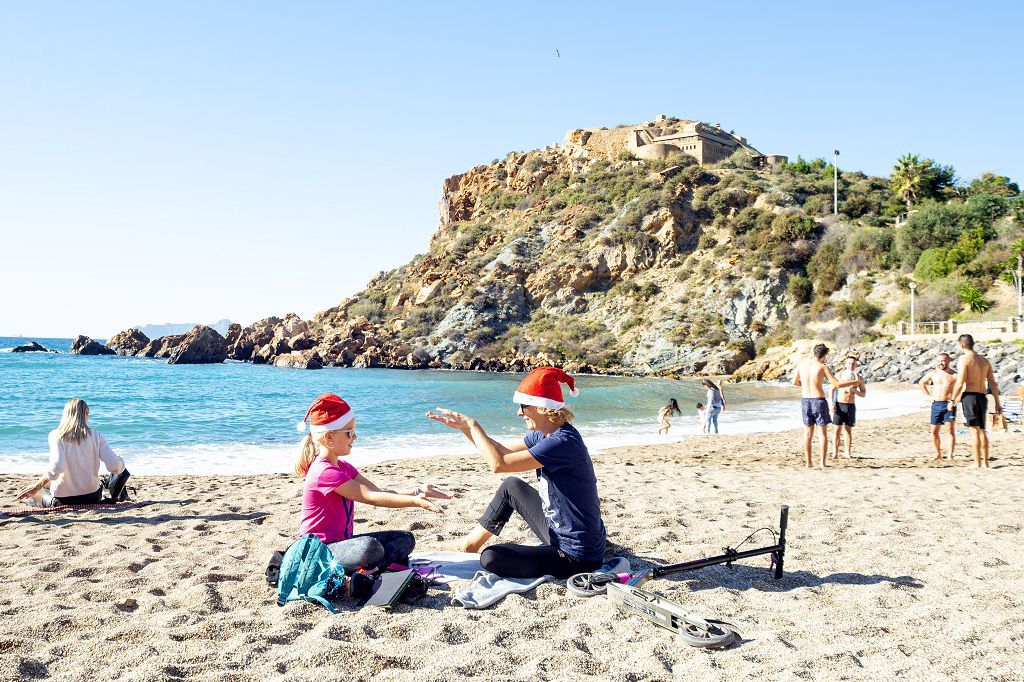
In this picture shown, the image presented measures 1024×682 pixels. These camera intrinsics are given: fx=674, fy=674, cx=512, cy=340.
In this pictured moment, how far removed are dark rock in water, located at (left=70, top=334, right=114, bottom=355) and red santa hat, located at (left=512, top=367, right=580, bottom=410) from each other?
88544mm

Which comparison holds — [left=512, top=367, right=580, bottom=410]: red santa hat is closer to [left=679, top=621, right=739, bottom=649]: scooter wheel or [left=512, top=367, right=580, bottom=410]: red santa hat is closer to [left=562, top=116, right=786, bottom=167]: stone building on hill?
[left=679, top=621, right=739, bottom=649]: scooter wheel

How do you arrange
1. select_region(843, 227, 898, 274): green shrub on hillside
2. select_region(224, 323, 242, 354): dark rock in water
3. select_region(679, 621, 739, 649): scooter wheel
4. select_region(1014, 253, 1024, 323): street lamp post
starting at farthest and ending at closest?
select_region(224, 323, 242, 354): dark rock in water
select_region(843, 227, 898, 274): green shrub on hillside
select_region(1014, 253, 1024, 323): street lamp post
select_region(679, 621, 739, 649): scooter wheel

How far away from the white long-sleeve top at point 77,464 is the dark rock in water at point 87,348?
276 ft

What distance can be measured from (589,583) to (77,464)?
510 centimetres

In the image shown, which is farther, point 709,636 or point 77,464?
point 77,464

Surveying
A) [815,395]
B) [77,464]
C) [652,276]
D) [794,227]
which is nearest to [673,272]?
[652,276]

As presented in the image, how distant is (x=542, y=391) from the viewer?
13.3 ft

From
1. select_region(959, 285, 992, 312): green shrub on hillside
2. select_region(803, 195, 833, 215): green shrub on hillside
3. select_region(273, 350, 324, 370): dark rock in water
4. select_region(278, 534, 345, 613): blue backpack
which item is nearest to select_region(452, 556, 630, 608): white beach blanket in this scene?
select_region(278, 534, 345, 613): blue backpack

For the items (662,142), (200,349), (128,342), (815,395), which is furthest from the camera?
(128,342)

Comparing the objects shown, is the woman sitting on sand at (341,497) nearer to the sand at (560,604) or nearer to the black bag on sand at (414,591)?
the black bag on sand at (414,591)

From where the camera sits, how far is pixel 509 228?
67.9m

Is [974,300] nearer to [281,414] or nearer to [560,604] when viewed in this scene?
[281,414]

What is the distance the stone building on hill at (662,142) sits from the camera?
2685 inches

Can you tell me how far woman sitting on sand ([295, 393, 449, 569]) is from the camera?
13.1 feet
